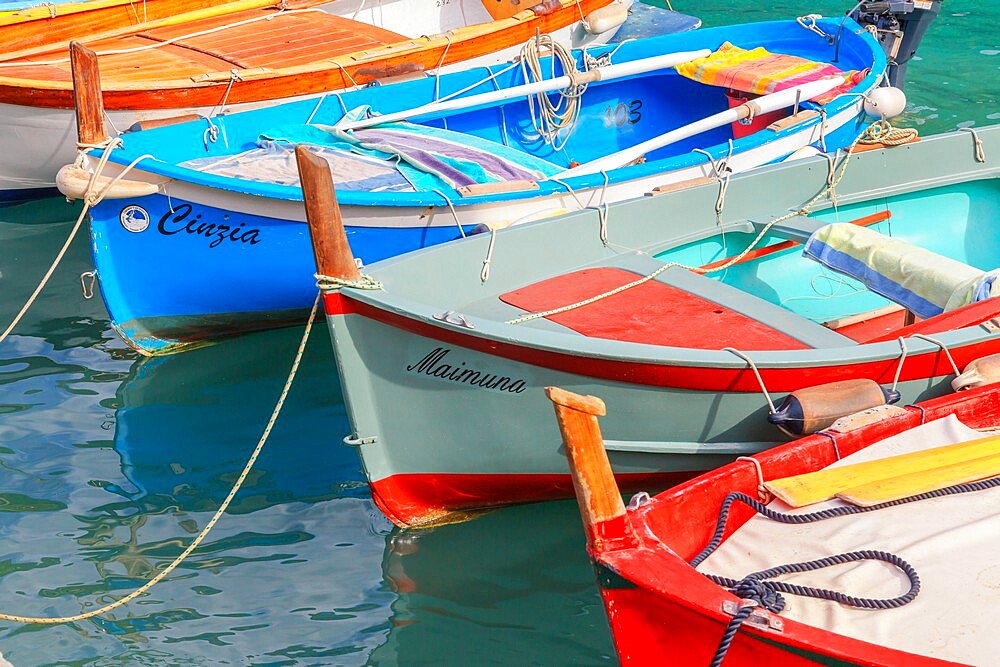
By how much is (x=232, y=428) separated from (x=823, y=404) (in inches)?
→ 124

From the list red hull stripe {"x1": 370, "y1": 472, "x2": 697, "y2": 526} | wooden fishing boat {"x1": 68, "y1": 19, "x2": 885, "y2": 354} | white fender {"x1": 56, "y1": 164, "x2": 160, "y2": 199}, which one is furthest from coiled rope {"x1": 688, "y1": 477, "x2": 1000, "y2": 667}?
white fender {"x1": 56, "y1": 164, "x2": 160, "y2": 199}

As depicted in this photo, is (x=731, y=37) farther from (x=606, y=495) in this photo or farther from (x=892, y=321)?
(x=606, y=495)

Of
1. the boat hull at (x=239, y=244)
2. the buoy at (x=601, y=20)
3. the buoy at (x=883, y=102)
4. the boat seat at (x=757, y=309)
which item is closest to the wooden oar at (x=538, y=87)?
the boat hull at (x=239, y=244)

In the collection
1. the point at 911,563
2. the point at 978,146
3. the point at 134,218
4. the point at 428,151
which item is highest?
the point at 428,151

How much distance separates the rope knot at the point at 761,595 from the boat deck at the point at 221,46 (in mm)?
5778

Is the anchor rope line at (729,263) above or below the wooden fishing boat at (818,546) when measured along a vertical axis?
above

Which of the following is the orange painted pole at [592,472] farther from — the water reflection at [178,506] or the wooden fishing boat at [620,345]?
the water reflection at [178,506]

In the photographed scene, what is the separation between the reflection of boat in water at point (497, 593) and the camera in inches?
167

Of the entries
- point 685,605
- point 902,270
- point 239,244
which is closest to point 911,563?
point 685,605

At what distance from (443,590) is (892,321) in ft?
9.64

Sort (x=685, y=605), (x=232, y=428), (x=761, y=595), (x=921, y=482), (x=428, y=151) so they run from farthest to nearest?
(x=428, y=151)
(x=232, y=428)
(x=921, y=482)
(x=761, y=595)
(x=685, y=605)

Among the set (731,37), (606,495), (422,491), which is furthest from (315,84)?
(606,495)

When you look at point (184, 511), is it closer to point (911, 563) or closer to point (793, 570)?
point (793, 570)

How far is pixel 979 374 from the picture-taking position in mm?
4355
